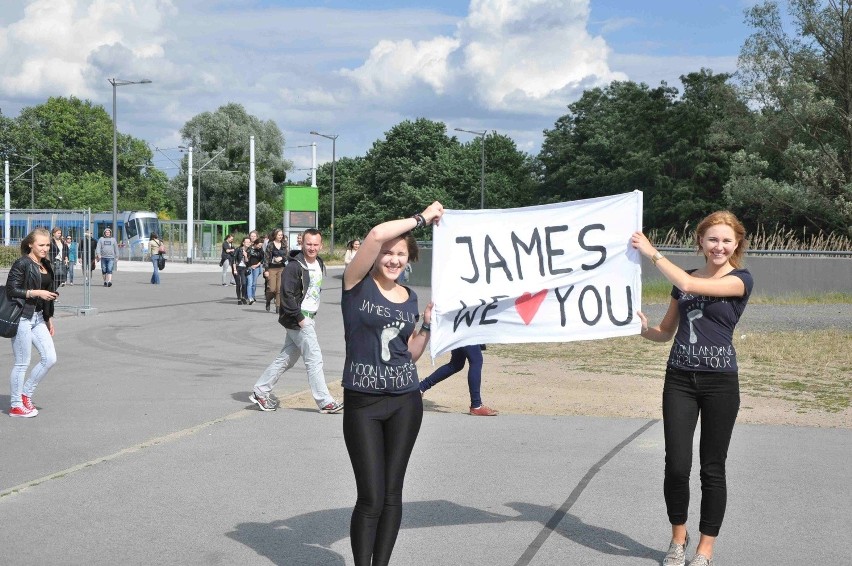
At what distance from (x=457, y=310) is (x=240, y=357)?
942cm

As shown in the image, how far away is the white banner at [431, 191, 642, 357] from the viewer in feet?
19.7

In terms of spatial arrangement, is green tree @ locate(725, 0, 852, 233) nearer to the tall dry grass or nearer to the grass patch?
the tall dry grass

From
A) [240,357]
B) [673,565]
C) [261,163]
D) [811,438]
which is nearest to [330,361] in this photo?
[240,357]

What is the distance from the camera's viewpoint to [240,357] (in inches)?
591

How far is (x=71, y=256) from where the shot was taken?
111 ft

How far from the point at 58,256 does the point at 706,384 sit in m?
23.3

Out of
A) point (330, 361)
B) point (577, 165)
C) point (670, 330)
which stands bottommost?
point (330, 361)

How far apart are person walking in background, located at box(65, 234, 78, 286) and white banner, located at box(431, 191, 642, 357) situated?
2743cm

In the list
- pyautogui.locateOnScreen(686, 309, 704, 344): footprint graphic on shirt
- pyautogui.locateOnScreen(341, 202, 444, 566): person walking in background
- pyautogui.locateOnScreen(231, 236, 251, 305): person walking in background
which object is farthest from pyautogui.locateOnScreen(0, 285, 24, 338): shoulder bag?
pyautogui.locateOnScreen(231, 236, 251, 305): person walking in background

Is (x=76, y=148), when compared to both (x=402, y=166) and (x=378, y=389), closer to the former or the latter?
(x=402, y=166)

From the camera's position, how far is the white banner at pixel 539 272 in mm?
6012

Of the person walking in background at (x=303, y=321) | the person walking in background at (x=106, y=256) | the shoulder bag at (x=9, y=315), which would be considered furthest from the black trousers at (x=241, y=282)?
the shoulder bag at (x=9, y=315)

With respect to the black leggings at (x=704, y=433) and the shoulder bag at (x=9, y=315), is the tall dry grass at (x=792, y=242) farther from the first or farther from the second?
the black leggings at (x=704, y=433)

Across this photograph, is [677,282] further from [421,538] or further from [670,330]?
[421,538]
